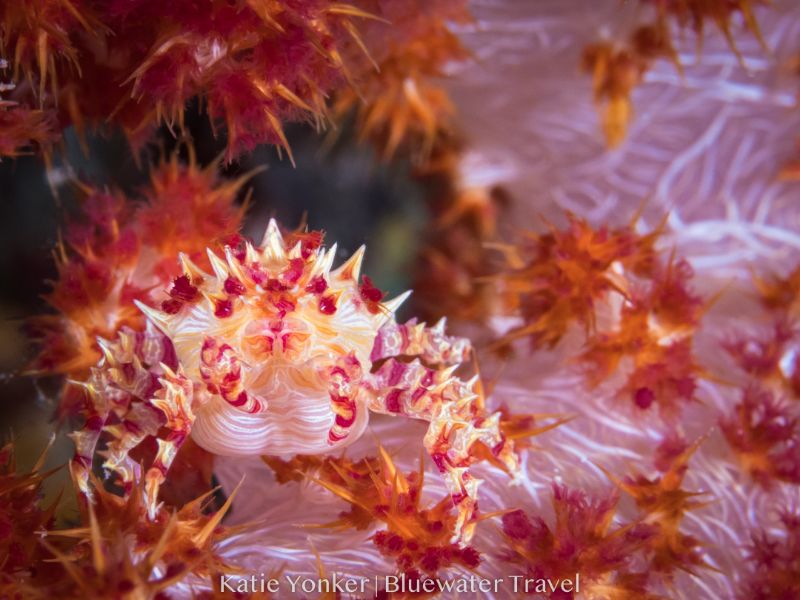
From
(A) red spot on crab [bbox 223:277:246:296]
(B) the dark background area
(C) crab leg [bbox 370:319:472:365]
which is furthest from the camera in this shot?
(B) the dark background area

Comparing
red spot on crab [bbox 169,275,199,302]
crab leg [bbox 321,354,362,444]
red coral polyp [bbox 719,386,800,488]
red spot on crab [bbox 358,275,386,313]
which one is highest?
red spot on crab [bbox 169,275,199,302]

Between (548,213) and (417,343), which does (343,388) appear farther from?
(548,213)

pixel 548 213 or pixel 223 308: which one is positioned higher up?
pixel 223 308

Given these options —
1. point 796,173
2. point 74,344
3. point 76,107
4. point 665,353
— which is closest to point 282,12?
point 76,107

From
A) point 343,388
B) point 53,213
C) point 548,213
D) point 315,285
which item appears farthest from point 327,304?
point 548,213

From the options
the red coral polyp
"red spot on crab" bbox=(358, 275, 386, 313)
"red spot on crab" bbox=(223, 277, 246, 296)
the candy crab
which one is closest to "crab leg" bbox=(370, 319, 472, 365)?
the candy crab

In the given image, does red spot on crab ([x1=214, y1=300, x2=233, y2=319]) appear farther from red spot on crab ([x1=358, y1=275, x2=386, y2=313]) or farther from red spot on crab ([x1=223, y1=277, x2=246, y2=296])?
red spot on crab ([x1=358, y1=275, x2=386, y2=313])

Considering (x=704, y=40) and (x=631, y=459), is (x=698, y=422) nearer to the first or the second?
(x=631, y=459)

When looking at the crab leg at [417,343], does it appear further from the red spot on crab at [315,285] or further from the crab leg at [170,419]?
the crab leg at [170,419]
